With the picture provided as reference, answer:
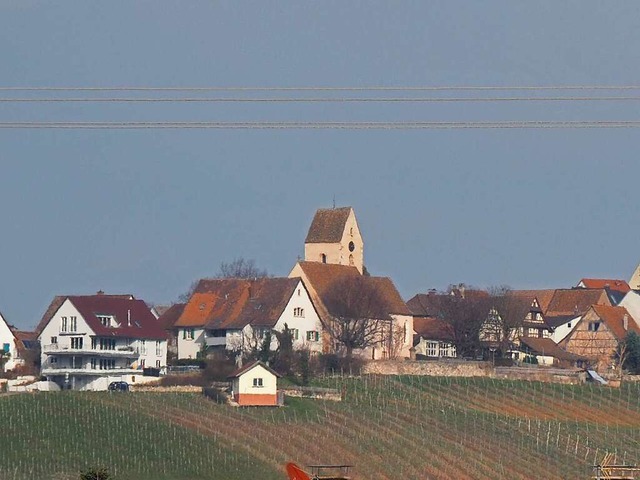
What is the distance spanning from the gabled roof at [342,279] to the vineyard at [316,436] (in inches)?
805

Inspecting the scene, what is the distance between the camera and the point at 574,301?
148 meters

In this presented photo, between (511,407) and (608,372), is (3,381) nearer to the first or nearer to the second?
(511,407)

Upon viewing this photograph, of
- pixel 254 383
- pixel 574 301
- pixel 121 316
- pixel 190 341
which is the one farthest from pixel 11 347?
pixel 574 301

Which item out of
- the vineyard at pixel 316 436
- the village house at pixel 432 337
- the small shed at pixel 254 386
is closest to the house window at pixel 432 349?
the village house at pixel 432 337

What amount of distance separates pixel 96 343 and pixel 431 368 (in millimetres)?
21405

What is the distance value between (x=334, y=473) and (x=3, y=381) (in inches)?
1135

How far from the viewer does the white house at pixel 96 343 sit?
346 ft

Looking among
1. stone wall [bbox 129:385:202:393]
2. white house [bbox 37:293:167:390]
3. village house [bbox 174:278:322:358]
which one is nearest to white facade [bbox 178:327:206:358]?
village house [bbox 174:278:322:358]

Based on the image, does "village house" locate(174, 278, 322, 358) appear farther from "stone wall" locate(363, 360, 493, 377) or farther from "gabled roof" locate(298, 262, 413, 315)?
"stone wall" locate(363, 360, 493, 377)

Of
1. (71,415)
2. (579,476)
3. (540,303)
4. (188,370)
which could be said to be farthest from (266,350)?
(540,303)

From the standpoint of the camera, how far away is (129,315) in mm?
111250

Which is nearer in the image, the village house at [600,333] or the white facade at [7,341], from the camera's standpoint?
the white facade at [7,341]

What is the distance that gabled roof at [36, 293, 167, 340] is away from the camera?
108375 millimetres

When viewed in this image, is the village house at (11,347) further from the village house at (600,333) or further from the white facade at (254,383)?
the village house at (600,333)
